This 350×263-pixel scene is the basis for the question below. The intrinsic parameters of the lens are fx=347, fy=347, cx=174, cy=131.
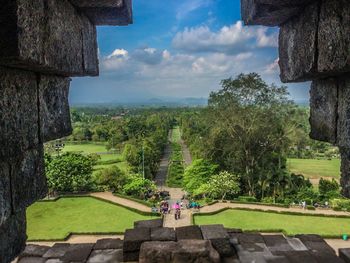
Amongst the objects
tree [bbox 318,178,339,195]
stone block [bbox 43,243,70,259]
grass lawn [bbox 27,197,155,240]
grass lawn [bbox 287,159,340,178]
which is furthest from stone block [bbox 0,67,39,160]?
grass lawn [bbox 287,159,340,178]

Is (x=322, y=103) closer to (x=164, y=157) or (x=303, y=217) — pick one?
(x=303, y=217)

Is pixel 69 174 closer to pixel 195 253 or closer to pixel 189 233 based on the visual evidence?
pixel 189 233

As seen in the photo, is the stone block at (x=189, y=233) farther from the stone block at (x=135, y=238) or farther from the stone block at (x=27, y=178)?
the stone block at (x=27, y=178)

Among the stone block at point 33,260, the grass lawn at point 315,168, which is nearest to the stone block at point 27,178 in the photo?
the stone block at point 33,260

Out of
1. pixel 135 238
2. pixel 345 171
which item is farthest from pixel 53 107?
pixel 135 238

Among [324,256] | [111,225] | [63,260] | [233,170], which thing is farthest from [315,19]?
[233,170]
